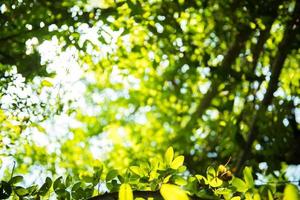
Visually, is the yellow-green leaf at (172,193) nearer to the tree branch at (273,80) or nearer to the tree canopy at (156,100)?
the tree canopy at (156,100)

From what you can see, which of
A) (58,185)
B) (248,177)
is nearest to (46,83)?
(58,185)

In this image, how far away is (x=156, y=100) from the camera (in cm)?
796

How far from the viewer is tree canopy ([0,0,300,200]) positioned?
7.25 feet

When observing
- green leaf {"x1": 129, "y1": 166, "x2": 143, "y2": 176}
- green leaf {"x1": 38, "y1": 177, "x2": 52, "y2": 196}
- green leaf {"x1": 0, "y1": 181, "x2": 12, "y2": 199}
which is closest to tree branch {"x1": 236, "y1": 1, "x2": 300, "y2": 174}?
green leaf {"x1": 129, "y1": 166, "x2": 143, "y2": 176}

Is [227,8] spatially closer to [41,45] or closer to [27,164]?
[41,45]

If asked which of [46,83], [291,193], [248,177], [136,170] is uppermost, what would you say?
[46,83]

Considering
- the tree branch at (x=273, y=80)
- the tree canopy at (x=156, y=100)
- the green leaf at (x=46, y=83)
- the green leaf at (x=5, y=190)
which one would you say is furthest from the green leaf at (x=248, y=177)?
the tree branch at (x=273, y=80)

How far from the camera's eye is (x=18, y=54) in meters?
3.62

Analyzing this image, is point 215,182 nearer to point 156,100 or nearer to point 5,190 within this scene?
point 5,190

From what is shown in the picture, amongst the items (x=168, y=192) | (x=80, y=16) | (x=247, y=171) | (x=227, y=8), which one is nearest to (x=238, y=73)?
(x=227, y=8)

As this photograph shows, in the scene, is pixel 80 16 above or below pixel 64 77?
above

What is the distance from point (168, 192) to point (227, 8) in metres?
4.10

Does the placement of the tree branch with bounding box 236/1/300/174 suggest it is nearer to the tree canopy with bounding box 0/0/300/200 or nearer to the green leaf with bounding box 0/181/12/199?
the tree canopy with bounding box 0/0/300/200

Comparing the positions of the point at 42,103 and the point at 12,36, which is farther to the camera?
the point at 12,36
